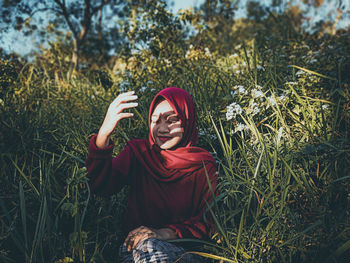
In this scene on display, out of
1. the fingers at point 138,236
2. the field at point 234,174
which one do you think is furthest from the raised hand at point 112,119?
the fingers at point 138,236

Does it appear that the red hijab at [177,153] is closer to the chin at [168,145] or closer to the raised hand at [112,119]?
the chin at [168,145]

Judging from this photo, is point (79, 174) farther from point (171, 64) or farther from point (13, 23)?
point (13, 23)

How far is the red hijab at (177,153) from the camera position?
1841mm

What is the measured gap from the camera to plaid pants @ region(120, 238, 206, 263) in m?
1.47

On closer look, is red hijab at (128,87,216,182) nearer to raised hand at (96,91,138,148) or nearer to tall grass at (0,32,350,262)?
tall grass at (0,32,350,262)

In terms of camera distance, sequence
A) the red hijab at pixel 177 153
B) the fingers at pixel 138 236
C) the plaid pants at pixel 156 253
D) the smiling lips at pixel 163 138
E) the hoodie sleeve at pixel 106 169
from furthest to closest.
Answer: the smiling lips at pixel 163 138 → the red hijab at pixel 177 153 → the hoodie sleeve at pixel 106 169 → the fingers at pixel 138 236 → the plaid pants at pixel 156 253

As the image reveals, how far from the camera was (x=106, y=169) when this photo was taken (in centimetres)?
176

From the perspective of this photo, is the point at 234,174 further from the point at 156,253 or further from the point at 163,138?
the point at 156,253

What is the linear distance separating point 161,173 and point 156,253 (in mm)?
499

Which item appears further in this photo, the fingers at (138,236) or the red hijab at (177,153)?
the red hijab at (177,153)

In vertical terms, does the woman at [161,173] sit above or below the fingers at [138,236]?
above

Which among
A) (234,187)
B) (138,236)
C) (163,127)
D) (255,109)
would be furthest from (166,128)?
(255,109)

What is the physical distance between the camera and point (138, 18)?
468cm

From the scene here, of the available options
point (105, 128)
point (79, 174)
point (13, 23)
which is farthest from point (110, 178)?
point (13, 23)
